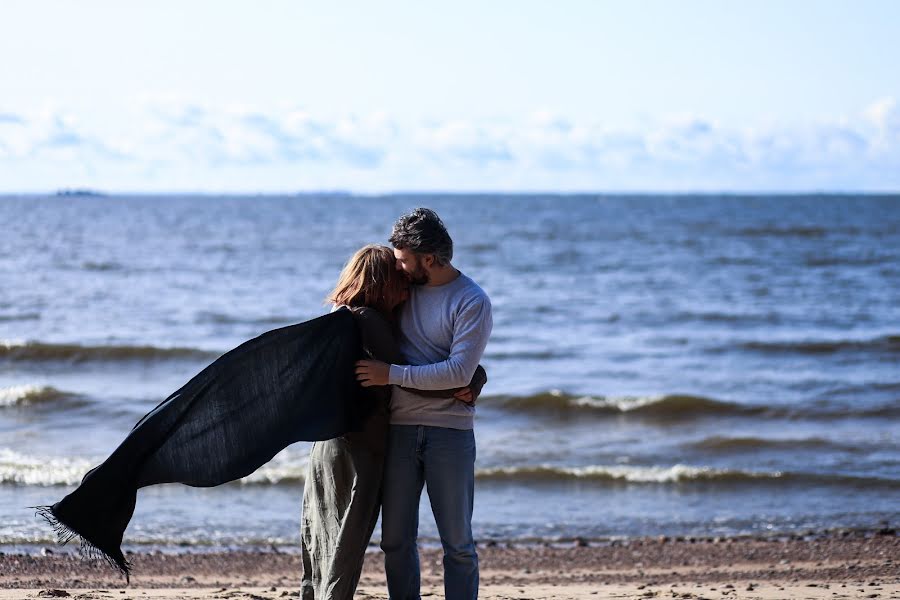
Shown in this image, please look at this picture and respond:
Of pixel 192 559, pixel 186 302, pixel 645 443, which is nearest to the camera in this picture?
pixel 192 559

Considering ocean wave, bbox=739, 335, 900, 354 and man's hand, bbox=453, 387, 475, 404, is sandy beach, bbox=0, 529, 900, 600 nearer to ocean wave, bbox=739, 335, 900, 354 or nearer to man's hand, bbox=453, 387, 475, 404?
man's hand, bbox=453, 387, 475, 404

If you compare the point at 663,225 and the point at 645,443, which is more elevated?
the point at 663,225

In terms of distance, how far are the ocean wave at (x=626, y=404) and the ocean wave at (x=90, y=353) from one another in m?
5.98

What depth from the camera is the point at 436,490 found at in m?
4.39

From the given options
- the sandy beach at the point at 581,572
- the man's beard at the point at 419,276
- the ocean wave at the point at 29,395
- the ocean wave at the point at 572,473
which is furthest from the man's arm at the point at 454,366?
the ocean wave at the point at 29,395

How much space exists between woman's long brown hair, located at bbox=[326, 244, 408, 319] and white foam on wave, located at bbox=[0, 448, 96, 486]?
6.14 m

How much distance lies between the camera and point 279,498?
934 cm

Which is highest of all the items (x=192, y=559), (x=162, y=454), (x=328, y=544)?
(x=162, y=454)

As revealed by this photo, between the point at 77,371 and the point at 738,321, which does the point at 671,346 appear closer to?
the point at 738,321

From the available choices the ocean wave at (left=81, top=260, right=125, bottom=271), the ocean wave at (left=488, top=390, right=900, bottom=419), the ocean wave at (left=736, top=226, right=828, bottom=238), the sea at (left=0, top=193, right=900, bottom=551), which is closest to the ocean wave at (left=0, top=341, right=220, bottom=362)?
the sea at (left=0, top=193, right=900, bottom=551)

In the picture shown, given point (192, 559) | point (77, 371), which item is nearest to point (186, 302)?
point (77, 371)

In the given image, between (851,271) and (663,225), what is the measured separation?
27.3m

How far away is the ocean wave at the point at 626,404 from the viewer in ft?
43.1

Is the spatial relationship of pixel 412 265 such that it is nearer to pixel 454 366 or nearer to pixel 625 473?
pixel 454 366
